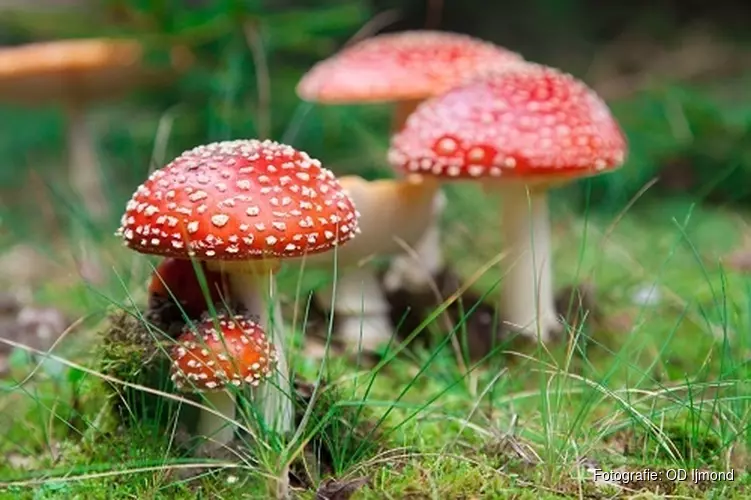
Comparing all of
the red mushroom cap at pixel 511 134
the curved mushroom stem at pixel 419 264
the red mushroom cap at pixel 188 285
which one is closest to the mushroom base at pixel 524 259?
the red mushroom cap at pixel 511 134

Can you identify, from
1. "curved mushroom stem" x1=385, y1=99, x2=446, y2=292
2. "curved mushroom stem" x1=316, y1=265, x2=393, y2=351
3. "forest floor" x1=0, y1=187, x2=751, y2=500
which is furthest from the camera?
"curved mushroom stem" x1=385, y1=99, x2=446, y2=292

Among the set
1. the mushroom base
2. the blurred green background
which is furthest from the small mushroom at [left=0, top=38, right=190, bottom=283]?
the mushroom base

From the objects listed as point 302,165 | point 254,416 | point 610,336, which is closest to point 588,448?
point 254,416

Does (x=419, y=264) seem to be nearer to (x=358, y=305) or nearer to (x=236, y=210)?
(x=358, y=305)

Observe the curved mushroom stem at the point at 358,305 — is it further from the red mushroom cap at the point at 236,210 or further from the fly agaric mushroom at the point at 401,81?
the red mushroom cap at the point at 236,210

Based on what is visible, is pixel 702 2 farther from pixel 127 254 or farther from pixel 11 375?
pixel 11 375

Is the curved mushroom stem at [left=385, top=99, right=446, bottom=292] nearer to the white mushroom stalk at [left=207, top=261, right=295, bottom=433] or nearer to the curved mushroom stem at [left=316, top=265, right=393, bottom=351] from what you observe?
the curved mushroom stem at [left=316, top=265, right=393, bottom=351]

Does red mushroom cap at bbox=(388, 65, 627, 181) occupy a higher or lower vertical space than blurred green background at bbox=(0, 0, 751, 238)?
higher
